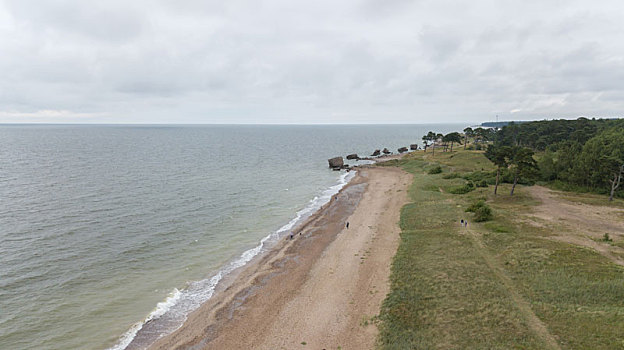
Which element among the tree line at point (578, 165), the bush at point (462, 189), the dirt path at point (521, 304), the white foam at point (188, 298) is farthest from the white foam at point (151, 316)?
the tree line at point (578, 165)

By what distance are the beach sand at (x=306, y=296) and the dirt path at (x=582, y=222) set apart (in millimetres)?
19066

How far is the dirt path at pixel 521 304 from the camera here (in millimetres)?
18688

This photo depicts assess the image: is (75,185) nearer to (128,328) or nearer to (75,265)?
(75,265)

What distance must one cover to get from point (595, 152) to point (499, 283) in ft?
164

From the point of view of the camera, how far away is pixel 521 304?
886 inches

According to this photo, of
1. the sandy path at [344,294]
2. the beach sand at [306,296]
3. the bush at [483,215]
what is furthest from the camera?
the bush at [483,215]

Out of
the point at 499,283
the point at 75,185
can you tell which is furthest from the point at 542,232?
the point at 75,185

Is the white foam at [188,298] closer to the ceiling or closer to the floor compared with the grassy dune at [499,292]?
closer to the floor

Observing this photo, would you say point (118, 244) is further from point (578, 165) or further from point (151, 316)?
point (578, 165)

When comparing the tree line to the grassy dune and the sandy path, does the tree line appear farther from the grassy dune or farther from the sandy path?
the sandy path

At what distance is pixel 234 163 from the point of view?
379 feet

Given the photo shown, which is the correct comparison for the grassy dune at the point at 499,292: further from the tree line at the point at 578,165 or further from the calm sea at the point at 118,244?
the calm sea at the point at 118,244

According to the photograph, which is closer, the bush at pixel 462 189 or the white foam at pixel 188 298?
the white foam at pixel 188 298

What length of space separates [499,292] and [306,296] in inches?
612
